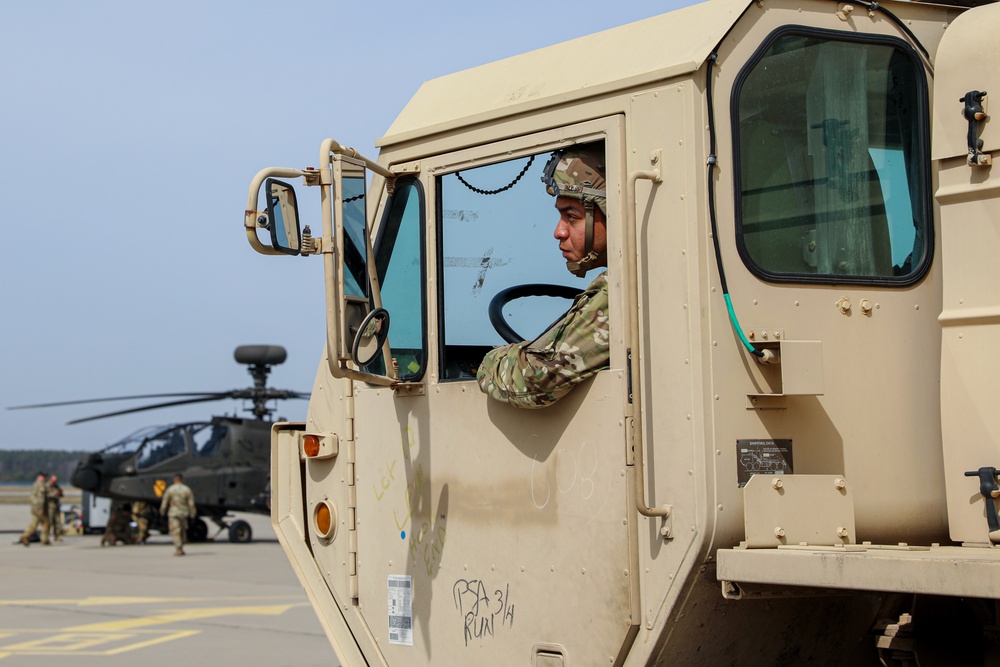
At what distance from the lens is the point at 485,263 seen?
159 inches

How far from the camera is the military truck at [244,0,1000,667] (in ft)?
10.8

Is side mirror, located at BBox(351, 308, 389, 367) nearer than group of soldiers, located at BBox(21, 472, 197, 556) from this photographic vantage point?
Yes

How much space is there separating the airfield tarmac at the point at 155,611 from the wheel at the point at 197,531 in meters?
2.51

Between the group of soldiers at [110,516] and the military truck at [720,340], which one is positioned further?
the group of soldiers at [110,516]

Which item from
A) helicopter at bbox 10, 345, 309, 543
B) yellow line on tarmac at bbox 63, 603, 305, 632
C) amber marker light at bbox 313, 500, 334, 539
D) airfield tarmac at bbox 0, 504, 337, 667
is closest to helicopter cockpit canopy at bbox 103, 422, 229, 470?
helicopter at bbox 10, 345, 309, 543

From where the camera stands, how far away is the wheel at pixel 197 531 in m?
25.9

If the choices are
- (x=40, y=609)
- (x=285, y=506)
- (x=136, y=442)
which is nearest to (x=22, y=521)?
(x=136, y=442)

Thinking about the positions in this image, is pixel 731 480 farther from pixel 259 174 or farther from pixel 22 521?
pixel 22 521

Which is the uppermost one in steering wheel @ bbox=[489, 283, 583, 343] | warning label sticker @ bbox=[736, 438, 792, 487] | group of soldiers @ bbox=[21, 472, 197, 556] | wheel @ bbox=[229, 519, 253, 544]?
steering wheel @ bbox=[489, 283, 583, 343]

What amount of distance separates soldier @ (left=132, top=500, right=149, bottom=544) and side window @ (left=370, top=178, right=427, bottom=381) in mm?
22590

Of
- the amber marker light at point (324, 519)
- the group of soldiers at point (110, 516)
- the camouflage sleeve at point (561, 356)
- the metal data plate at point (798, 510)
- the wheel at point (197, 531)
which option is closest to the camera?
the metal data plate at point (798, 510)

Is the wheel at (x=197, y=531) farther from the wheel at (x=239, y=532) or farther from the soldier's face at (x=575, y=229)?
the soldier's face at (x=575, y=229)

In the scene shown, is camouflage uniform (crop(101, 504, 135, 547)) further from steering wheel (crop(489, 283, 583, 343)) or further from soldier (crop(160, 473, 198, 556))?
steering wheel (crop(489, 283, 583, 343))

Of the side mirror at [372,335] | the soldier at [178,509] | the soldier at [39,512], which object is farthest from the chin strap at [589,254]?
the soldier at [39,512]
